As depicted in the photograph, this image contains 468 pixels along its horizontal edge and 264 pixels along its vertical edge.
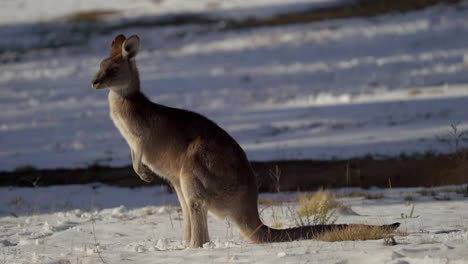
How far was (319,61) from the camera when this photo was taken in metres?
24.1

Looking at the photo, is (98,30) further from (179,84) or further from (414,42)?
(414,42)

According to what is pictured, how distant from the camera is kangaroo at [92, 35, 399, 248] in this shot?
6258mm

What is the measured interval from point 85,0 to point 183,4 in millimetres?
7924

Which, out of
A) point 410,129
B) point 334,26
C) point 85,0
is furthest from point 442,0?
point 85,0

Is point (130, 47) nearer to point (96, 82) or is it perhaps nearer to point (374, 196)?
point (96, 82)

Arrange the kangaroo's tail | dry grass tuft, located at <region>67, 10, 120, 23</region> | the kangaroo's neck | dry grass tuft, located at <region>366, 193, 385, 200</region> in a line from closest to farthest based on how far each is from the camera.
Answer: the kangaroo's tail → the kangaroo's neck → dry grass tuft, located at <region>366, 193, 385, 200</region> → dry grass tuft, located at <region>67, 10, 120, 23</region>

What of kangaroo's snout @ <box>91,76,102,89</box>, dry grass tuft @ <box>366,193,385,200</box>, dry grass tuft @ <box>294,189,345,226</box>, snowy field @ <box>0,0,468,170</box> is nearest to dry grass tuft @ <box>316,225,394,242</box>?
dry grass tuft @ <box>294,189,345,226</box>

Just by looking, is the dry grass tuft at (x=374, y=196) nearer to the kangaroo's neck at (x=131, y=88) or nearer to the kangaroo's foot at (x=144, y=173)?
the kangaroo's foot at (x=144, y=173)

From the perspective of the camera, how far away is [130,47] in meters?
6.84

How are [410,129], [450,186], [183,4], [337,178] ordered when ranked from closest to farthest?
[450,186], [337,178], [410,129], [183,4]

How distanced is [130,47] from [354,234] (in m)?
2.65

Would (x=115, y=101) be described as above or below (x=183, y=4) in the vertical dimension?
below

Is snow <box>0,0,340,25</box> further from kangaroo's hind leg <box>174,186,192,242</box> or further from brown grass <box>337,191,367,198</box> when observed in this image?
kangaroo's hind leg <box>174,186,192,242</box>

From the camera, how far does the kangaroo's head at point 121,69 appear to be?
6.75 metres
